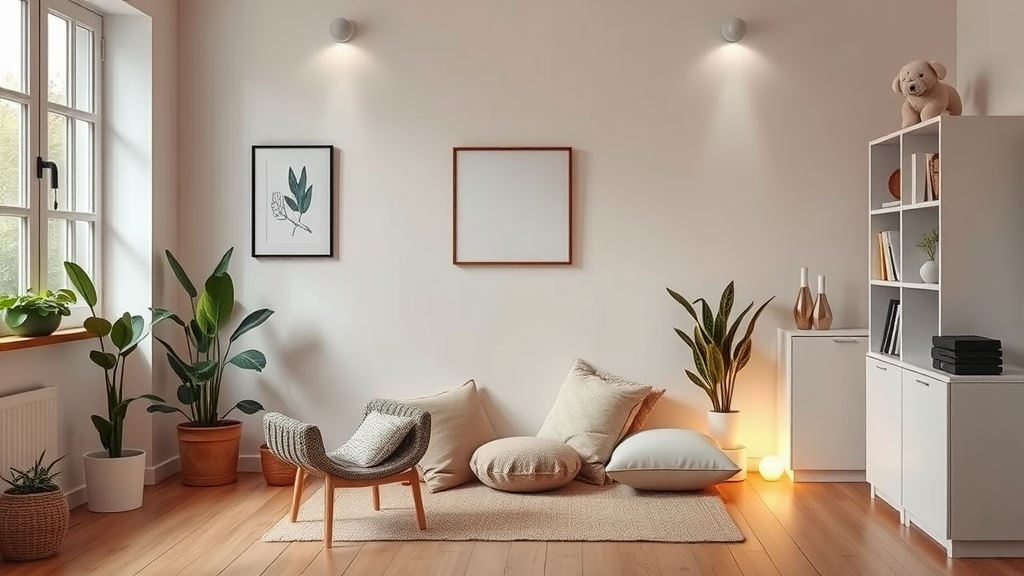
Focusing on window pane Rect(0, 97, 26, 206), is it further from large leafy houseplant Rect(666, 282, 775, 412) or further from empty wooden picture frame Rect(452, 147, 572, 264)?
large leafy houseplant Rect(666, 282, 775, 412)

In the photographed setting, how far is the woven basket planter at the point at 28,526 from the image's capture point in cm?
377

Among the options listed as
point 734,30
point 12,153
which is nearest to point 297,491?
point 12,153

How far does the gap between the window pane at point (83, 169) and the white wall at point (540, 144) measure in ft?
1.83

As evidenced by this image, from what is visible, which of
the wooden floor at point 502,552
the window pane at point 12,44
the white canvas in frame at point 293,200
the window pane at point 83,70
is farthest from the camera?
the white canvas in frame at point 293,200

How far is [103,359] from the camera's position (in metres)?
4.62

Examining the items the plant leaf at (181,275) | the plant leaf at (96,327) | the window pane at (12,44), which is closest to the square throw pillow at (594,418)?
the plant leaf at (181,275)

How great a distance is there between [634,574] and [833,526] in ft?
3.92

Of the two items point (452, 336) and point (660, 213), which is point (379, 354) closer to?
point (452, 336)

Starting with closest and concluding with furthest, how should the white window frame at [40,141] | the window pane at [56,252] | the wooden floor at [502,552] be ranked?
the wooden floor at [502,552] < the white window frame at [40,141] < the window pane at [56,252]

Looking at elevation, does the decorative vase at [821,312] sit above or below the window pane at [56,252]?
below

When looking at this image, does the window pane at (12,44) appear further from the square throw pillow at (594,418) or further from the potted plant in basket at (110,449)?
the square throw pillow at (594,418)

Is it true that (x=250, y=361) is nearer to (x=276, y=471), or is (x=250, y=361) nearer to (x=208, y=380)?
(x=208, y=380)

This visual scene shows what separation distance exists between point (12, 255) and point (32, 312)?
1.10 feet

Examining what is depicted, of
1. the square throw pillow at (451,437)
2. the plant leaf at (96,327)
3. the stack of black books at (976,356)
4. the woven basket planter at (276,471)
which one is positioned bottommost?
the woven basket planter at (276,471)
